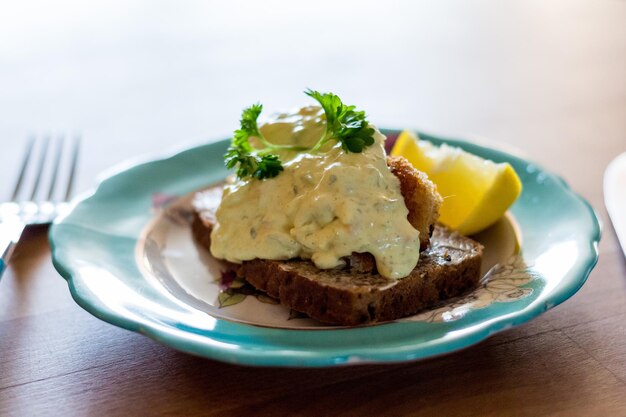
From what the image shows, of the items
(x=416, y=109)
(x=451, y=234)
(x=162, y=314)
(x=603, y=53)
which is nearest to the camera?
(x=162, y=314)

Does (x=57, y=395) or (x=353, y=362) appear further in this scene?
(x=57, y=395)

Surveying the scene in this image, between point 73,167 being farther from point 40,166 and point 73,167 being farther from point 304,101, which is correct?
point 304,101

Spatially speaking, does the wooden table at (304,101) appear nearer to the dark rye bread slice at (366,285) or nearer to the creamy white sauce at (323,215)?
the dark rye bread slice at (366,285)

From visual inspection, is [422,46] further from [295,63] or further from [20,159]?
[20,159]

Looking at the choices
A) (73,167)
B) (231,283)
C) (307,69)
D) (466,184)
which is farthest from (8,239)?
(307,69)

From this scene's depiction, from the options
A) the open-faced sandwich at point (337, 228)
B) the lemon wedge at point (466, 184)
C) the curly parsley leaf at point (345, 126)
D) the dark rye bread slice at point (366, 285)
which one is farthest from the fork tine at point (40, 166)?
the lemon wedge at point (466, 184)

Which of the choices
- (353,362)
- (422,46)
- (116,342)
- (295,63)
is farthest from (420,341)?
(422,46)

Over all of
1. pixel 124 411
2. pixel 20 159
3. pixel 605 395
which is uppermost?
pixel 605 395
